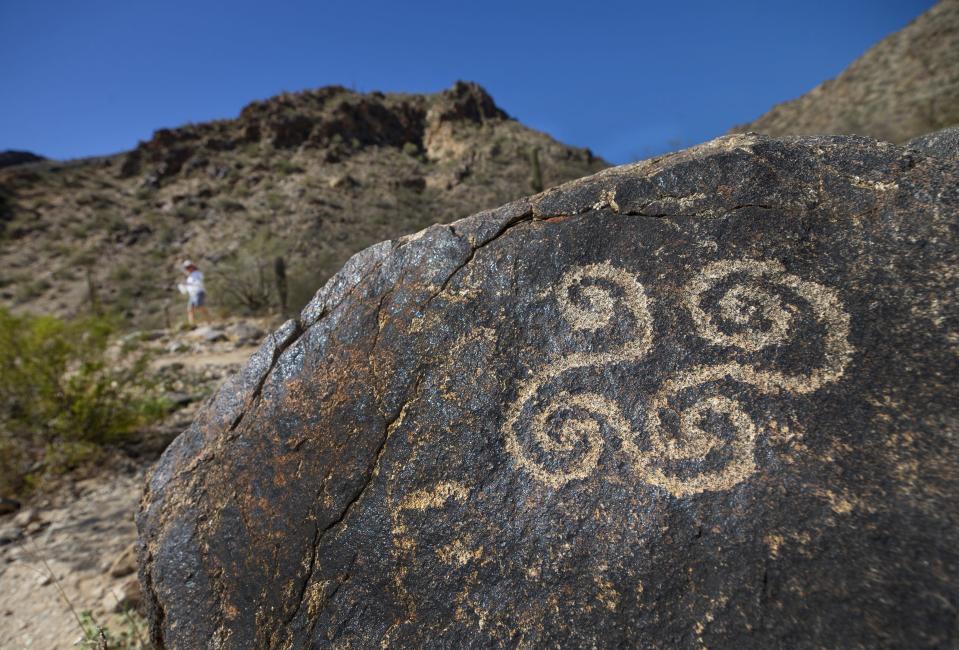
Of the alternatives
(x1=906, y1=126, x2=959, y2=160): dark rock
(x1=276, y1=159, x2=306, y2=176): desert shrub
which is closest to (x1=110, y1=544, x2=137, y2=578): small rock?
(x1=906, y1=126, x2=959, y2=160): dark rock

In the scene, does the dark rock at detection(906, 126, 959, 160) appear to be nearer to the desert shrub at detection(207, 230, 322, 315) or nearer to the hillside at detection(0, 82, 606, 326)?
the desert shrub at detection(207, 230, 322, 315)

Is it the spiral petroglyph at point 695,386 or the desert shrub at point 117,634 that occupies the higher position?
the spiral petroglyph at point 695,386

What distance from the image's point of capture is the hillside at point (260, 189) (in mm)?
18656

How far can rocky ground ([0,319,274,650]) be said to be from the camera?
2.36m

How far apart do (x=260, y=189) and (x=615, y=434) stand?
2468 cm

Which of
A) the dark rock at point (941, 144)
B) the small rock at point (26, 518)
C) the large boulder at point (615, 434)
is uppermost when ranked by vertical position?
the dark rock at point (941, 144)

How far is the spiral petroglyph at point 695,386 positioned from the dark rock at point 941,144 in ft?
1.71

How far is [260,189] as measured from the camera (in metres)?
23.4

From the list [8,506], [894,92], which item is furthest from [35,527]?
[894,92]

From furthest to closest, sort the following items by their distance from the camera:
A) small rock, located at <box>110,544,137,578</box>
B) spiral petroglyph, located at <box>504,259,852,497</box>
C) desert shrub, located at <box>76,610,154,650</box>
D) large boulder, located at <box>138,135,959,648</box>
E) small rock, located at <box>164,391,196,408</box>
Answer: small rock, located at <box>164,391,196,408</box> < small rock, located at <box>110,544,137,578</box> < desert shrub, located at <box>76,610,154,650</box> < spiral petroglyph, located at <box>504,259,852,497</box> < large boulder, located at <box>138,135,959,648</box>

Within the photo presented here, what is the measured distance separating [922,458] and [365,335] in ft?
4.39

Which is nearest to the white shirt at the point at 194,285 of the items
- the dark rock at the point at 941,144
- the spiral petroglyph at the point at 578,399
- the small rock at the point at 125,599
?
the small rock at the point at 125,599

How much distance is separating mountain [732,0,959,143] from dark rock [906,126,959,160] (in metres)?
14.3

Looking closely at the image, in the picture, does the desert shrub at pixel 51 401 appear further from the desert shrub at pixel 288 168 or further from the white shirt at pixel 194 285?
the desert shrub at pixel 288 168
